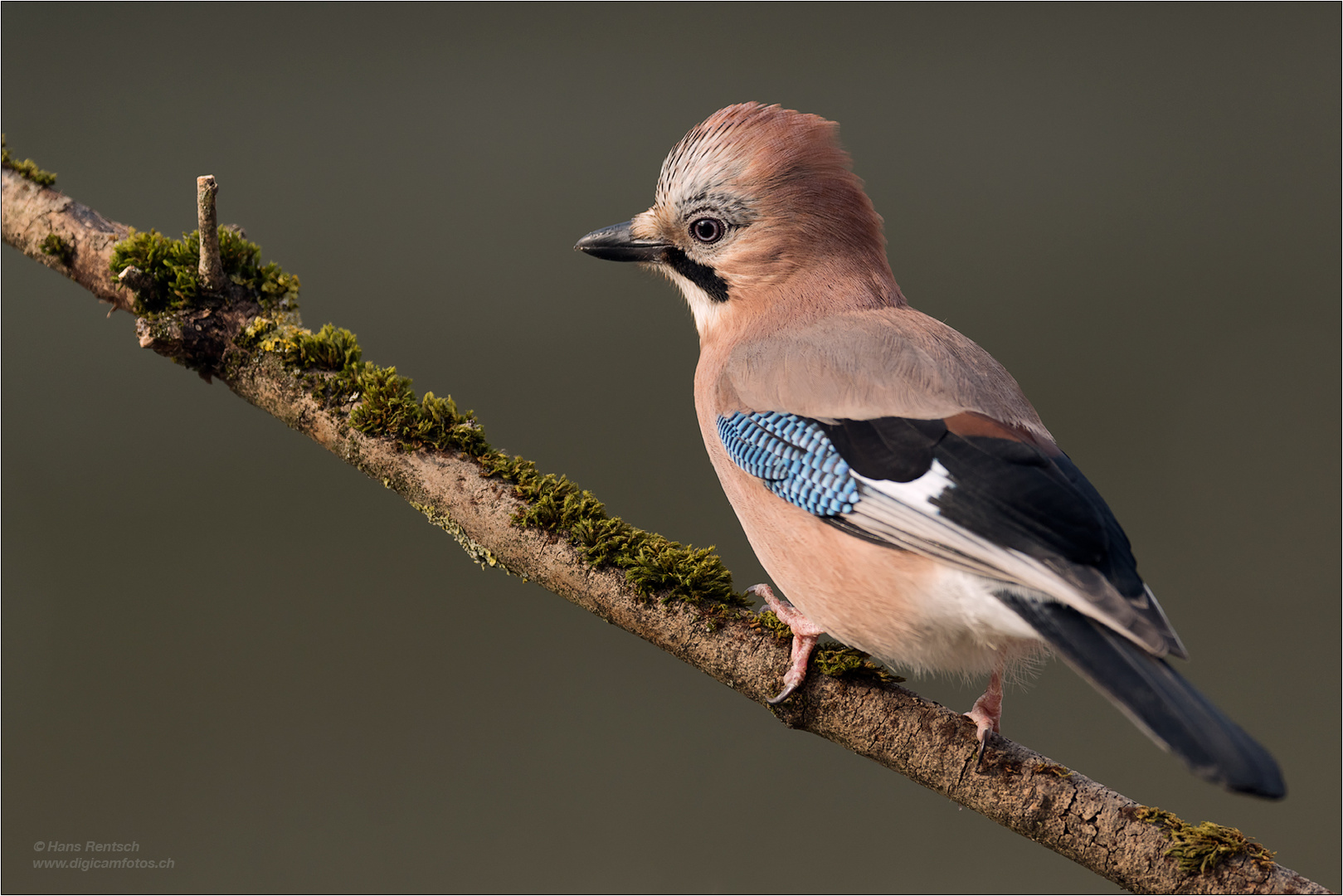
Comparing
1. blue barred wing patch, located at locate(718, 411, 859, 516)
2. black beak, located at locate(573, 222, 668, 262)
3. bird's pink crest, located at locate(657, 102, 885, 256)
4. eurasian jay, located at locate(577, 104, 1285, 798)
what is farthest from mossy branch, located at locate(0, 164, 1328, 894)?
bird's pink crest, located at locate(657, 102, 885, 256)

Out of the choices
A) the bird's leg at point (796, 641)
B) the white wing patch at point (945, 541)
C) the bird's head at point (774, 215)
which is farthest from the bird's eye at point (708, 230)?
the bird's leg at point (796, 641)

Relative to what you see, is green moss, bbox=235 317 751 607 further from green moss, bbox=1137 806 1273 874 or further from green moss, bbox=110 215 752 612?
green moss, bbox=1137 806 1273 874

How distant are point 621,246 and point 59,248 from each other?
1.61 metres

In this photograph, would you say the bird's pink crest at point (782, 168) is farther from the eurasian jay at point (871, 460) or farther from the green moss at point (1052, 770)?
the green moss at point (1052, 770)

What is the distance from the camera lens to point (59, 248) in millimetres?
2775

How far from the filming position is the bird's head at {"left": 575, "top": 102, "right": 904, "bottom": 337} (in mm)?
2629

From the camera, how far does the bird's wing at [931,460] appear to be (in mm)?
1854

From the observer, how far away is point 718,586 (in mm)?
2320

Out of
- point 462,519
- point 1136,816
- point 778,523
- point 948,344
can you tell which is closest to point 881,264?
point 948,344

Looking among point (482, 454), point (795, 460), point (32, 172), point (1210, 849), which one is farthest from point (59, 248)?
point (1210, 849)

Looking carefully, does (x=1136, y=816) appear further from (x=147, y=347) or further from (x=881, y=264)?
(x=147, y=347)

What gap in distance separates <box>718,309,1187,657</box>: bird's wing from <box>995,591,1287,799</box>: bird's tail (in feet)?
0.13

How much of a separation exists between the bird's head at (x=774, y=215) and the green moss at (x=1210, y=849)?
57.0 inches

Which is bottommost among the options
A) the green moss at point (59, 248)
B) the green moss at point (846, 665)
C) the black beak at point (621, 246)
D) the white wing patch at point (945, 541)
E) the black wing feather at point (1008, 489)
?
the green moss at point (846, 665)
